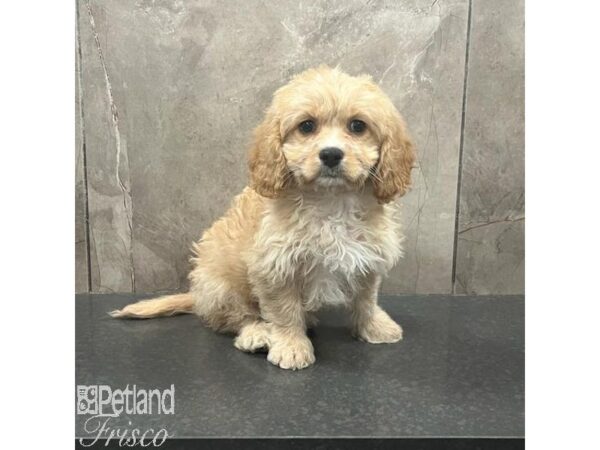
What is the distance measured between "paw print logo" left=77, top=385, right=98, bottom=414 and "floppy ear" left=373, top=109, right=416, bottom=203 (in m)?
1.30

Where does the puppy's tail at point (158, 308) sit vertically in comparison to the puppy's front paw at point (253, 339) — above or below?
above

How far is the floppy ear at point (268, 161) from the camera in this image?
2.12m

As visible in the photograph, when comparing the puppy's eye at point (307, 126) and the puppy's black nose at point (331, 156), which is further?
the puppy's eye at point (307, 126)

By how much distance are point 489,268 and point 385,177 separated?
4.66 ft

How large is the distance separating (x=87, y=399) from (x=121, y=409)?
15 cm

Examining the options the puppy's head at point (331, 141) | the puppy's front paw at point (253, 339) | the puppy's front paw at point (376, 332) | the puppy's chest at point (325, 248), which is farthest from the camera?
the puppy's front paw at point (376, 332)

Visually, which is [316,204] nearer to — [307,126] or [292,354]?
[307,126]

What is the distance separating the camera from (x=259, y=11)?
2898 millimetres

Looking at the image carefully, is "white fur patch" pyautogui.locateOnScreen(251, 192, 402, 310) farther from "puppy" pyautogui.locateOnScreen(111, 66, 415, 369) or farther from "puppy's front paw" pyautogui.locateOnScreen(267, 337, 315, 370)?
"puppy's front paw" pyautogui.locateOnScreen(267, 337, 315, 370)

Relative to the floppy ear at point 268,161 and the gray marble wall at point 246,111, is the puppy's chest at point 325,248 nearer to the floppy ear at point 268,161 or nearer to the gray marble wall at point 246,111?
the floppy ear at point 268,161

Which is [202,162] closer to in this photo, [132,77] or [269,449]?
[132,77]

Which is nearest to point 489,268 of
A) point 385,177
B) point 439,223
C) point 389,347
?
point 439,223

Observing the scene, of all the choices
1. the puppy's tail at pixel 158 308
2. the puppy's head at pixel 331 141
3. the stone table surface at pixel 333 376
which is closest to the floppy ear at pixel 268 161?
the puppy's head at pixel 331 141

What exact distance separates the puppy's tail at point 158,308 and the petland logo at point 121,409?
0.75 meters
